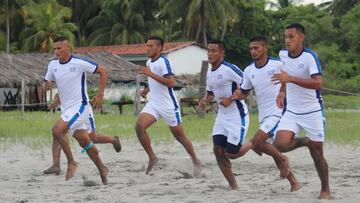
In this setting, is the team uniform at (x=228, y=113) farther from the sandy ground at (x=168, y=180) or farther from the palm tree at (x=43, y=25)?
the palm tree at (x=43, y=25)

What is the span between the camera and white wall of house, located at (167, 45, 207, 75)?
49.4 m

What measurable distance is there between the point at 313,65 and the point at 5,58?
34543 mm

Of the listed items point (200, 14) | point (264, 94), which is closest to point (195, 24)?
point (200, 14)

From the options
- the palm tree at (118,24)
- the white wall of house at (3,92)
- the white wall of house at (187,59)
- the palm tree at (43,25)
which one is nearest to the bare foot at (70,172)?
the white wall of house at (3,92)

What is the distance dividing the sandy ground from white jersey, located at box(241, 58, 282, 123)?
92 centimetres

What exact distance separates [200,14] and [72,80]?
4648 centimetres

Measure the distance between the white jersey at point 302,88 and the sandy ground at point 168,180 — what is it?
952mm

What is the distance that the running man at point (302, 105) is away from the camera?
24.6ft

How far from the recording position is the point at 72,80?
930 centimetres

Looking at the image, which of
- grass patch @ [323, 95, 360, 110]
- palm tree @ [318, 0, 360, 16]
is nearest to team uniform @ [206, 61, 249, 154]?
grass patch @ [323, 95, 360, 110]

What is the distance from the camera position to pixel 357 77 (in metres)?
51.2

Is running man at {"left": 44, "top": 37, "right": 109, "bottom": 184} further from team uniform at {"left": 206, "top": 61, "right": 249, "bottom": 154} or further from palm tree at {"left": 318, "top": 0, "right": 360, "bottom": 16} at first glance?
palm tree at {"left": 318, "top": 0, "right": 360, "bottom": 16}

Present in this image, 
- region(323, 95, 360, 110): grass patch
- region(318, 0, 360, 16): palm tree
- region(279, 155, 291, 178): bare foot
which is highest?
region(318, 0, 360, 16): palm tree

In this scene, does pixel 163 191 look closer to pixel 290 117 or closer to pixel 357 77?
pixel 290 117
